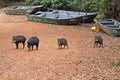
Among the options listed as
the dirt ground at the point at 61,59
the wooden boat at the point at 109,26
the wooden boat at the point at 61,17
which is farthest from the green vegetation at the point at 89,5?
the dirt ground at the point at 61,59

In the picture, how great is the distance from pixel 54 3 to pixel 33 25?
477 centimetres

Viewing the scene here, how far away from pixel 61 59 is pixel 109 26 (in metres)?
8.27

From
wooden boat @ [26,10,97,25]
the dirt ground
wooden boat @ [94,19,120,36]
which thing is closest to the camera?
the dirt ground

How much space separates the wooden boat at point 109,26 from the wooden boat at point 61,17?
2.24 meters

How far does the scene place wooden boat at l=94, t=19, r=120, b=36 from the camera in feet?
60.5

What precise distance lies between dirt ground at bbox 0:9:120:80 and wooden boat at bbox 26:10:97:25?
2.57 metres

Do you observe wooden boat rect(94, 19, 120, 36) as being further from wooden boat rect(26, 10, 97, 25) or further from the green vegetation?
wooden boat rect(26, 10, 97, 25)

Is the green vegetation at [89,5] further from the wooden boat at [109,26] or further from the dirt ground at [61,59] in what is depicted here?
the dirt ground at [61,59]

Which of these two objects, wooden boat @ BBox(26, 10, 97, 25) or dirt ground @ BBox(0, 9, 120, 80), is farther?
wooden boat @ BBox(26, 10, 97, 25)

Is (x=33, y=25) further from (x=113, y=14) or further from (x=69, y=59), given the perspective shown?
(x=69, y=59)

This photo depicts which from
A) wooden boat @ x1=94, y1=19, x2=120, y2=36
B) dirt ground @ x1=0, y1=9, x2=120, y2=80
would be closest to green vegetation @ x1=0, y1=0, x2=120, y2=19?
wooden boat @ x1=94, y1=19, x2=120, y2=36

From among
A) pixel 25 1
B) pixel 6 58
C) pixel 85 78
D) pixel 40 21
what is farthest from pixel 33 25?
pixel 85 78

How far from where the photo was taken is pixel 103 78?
897 centimetres

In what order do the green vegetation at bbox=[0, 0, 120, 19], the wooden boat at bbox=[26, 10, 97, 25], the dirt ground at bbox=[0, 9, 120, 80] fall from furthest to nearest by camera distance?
the wooden boat at bbox=[26, 10, 97, 25], the green vegetation at bbox=[0, 0, 120, 19], the dirt ground at bbox=[0, 9, 120, 80]
